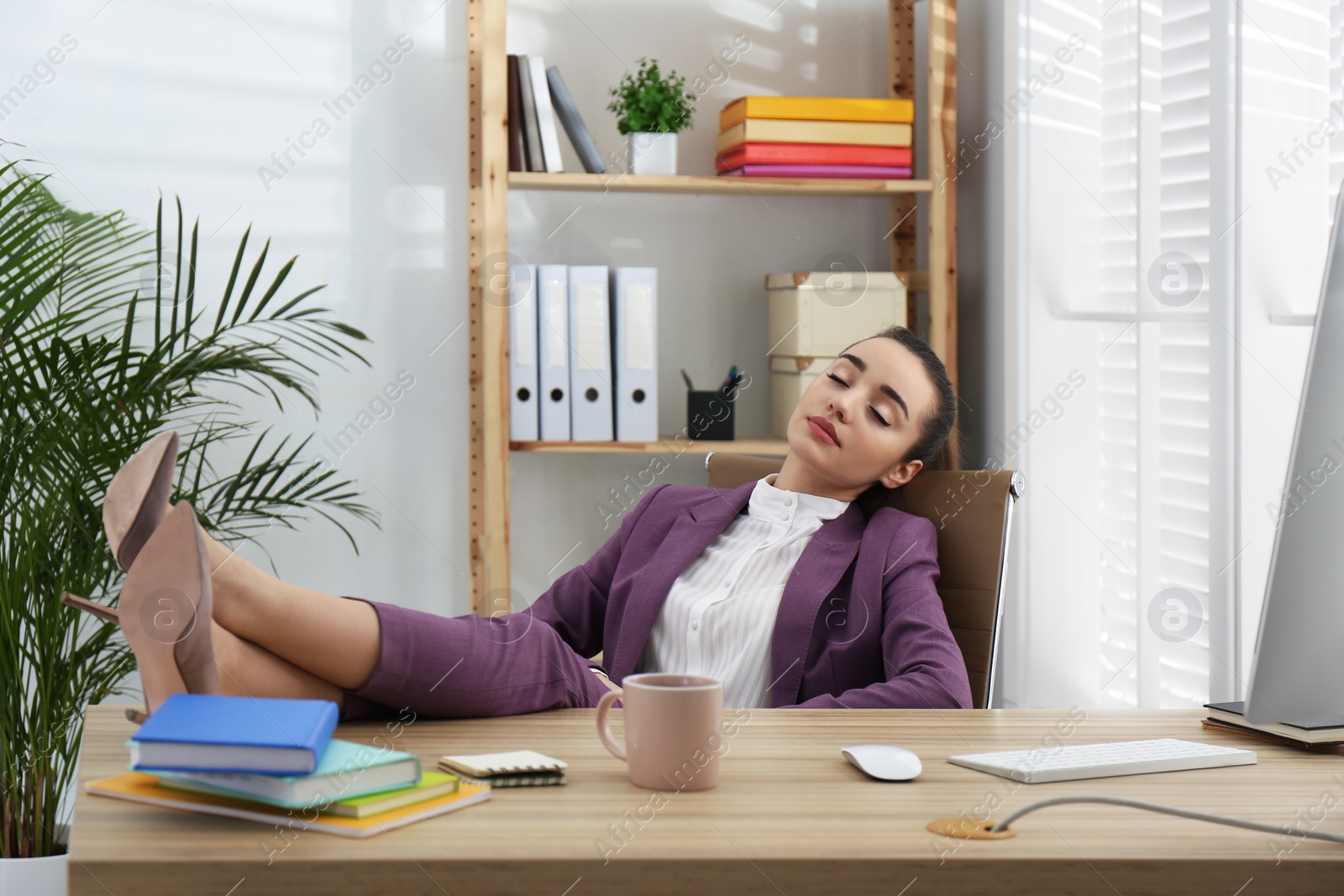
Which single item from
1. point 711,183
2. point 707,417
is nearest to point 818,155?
point 711,183

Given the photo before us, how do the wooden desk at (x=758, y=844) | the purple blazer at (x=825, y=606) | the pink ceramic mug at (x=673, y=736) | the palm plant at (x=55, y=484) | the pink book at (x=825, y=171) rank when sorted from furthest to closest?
the pink book at (x=825, y=171) < the palm plant at (x=55, y=484) < the purple blazer at (x=825, y=606) < the pink ceramic mug at (x=673, y=736) < the wooden desk at (x=758, y=844)

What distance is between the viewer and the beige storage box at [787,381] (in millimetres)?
2613

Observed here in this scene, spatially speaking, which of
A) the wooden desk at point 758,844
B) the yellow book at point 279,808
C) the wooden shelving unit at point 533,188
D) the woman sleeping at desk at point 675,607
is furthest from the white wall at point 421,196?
the yellow book at point 279,808

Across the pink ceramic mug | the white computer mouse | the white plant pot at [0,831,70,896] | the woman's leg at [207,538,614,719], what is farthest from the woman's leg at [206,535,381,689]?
the white plant pot at [0,831,70,896]

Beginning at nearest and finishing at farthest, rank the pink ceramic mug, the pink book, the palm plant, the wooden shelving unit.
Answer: the pink ceramic mug < the palm plant < the wooden shelving unit < the pink book

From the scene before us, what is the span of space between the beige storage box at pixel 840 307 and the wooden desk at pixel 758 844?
5.57ft

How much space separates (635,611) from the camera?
1662mm

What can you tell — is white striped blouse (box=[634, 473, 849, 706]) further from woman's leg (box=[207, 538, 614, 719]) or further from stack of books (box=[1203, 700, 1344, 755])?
stack of books (box=[1203, 700, 1344, 755])

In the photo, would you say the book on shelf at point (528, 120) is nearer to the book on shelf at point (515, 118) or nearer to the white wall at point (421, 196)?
the book on shelf at point (515, 118)

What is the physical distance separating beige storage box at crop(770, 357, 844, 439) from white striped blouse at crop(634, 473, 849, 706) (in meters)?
0.81

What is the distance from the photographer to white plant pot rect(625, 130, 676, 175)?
259cm

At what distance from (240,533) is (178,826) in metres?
2.02

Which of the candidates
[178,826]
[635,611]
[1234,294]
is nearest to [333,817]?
[178,826]

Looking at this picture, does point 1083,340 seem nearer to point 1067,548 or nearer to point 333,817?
point 1067,548
